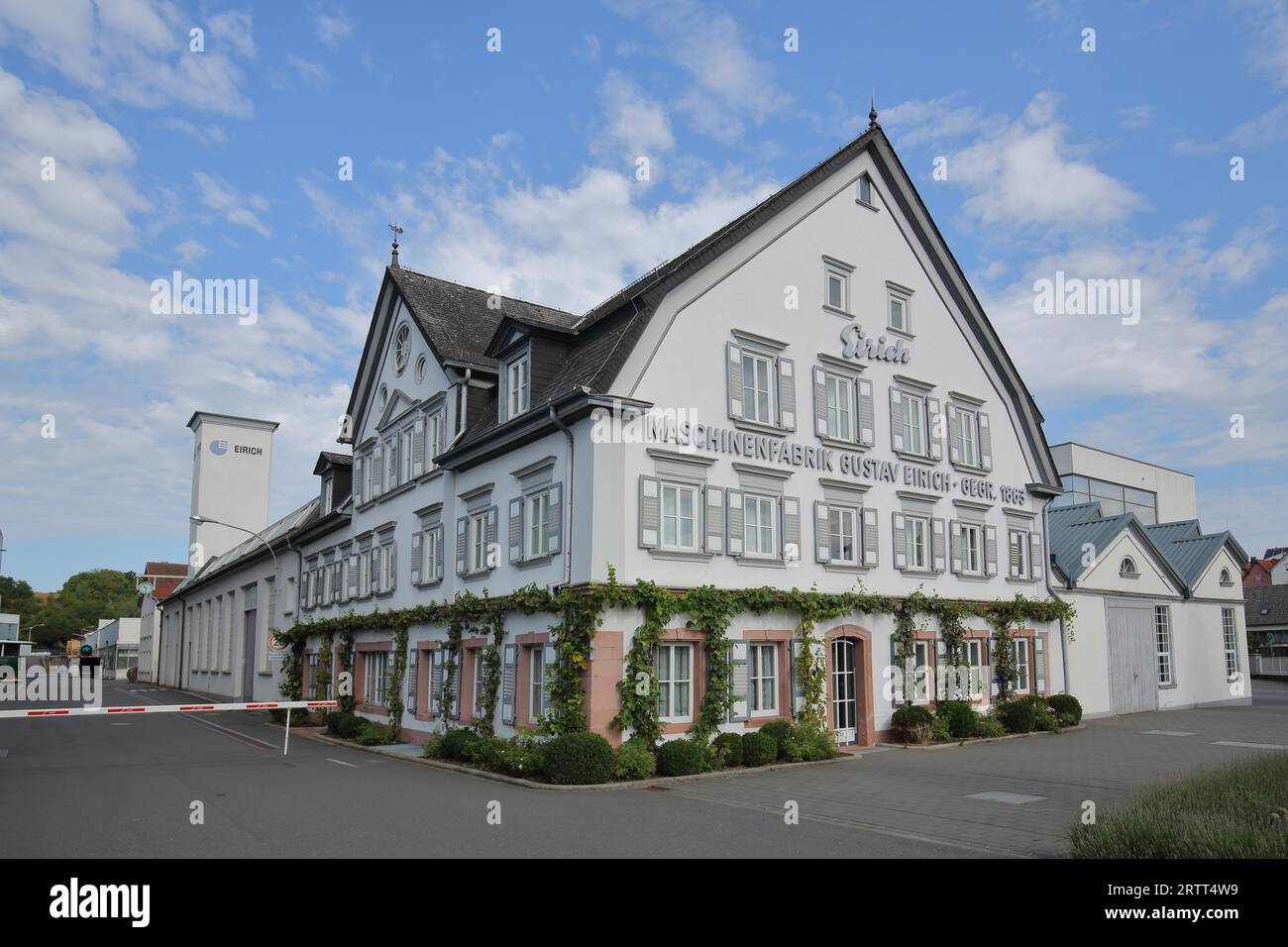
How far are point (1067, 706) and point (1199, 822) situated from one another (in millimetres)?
18964

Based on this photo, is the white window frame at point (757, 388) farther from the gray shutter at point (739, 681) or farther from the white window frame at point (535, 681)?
the white window frame at point (535, 681)

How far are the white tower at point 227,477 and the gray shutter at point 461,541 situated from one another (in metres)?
49.4

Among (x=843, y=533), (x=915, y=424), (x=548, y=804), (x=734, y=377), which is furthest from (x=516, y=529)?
(x=915, y=424)

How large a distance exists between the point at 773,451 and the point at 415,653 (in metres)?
10.5

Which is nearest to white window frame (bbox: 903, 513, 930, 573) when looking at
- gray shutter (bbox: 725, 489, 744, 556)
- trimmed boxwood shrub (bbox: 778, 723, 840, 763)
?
gray shutter (bbox: 725, 489, 744, 556)

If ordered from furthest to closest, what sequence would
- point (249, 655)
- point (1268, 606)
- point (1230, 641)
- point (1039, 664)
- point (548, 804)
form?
point (1268, 606) → point (249, 655) → point (1230, 641) → point (1039, 664) → point (548, 804)

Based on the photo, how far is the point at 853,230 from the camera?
78.7ft

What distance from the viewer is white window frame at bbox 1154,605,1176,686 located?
105ft

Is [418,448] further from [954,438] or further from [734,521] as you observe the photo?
[954,438]

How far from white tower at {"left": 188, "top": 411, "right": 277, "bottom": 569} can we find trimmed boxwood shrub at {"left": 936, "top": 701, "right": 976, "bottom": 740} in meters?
56.0

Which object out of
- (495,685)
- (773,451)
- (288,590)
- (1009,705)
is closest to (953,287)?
(773,451)

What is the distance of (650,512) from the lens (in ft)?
61.5

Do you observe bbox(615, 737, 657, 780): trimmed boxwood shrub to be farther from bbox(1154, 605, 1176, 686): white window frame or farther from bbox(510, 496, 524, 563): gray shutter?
bbox(1154, 605, 1176, 686): white window frame
